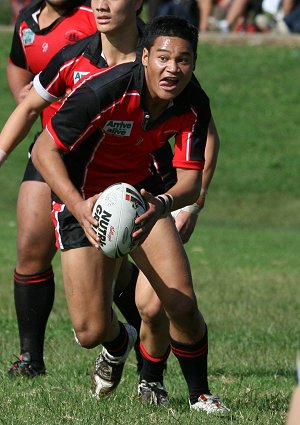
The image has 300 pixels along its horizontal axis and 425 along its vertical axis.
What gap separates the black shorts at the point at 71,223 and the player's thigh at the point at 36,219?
2.23 feet

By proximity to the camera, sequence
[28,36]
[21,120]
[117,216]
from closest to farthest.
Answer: [117,216]
[21,120]
[28,36]

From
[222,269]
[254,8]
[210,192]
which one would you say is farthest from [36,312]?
[254,8]

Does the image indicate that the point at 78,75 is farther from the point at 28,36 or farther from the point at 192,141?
the point at 28,36

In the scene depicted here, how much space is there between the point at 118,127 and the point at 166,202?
0.46m

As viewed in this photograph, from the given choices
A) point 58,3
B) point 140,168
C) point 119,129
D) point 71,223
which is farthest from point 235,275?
point 119,129

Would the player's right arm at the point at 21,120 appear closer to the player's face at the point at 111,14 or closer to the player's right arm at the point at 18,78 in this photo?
the player's face at the point at 111,14

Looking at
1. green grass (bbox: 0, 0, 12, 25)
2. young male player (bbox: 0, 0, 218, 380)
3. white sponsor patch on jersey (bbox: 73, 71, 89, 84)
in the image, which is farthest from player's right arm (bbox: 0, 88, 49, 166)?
green grass (bbox: 0, 0, 12, 25)

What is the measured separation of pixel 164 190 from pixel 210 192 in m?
12.8

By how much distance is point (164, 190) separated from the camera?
6.26m

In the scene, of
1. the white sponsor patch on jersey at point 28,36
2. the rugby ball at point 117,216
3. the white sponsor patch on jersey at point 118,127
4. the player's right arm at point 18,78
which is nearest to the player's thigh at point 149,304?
the rugby ball at point 117,216

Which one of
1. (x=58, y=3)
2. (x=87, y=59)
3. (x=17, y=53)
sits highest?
(x=87, y=59)

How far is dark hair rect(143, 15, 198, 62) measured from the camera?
18.7ft

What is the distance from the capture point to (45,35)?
7.32 metres

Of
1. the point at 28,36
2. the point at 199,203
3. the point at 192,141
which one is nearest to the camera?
the point at 192,141
